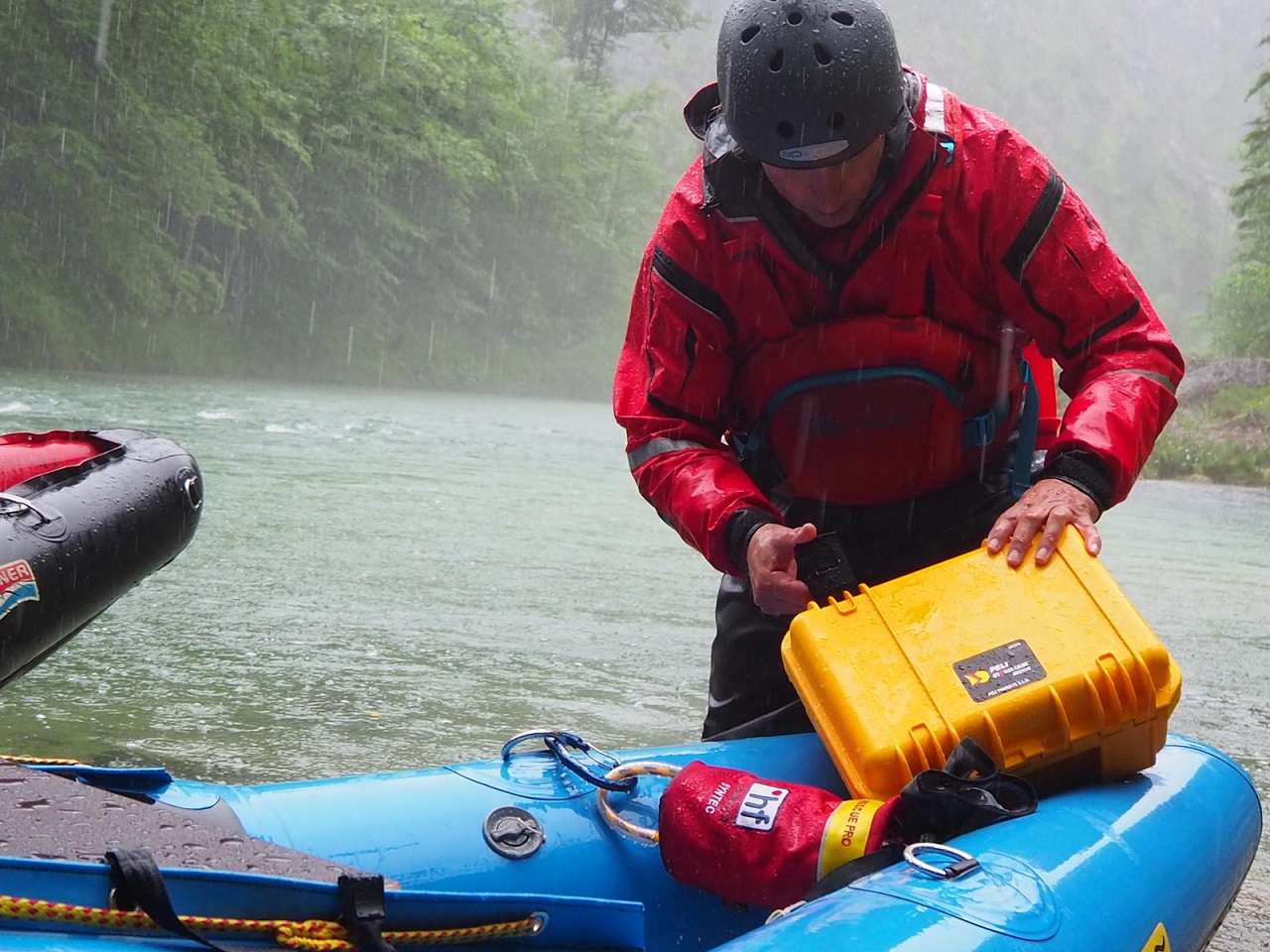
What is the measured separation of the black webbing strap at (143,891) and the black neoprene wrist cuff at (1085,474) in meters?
1.57

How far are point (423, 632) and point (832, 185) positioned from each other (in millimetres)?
3692

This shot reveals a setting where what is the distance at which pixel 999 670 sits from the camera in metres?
2.25

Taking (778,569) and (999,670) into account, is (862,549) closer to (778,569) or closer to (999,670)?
(778,569)

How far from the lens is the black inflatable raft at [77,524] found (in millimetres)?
2160

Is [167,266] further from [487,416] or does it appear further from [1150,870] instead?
[1150,870]

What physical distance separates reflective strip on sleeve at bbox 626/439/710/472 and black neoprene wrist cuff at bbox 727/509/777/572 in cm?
25

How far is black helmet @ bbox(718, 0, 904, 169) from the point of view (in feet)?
8.44

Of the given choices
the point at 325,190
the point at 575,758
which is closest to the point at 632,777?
the point at 575,758

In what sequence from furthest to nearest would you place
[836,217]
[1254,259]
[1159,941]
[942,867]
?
[1254,259]
[836,217]
[1159,941]
[942,867]

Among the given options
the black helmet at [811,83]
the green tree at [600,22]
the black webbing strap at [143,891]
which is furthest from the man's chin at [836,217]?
the green tree at [600,22]

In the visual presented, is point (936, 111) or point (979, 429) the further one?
point (979, 429)

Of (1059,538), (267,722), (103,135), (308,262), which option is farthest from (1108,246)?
(308,262)

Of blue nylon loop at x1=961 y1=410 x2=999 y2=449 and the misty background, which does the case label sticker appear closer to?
blue nylon loop at x1=961 y1=410 x2=999 y2=449

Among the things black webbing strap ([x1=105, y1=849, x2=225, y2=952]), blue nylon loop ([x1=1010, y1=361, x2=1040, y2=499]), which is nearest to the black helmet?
blue nylon loop ([x1=1010, y1=361, x2=1040, y2=499])
